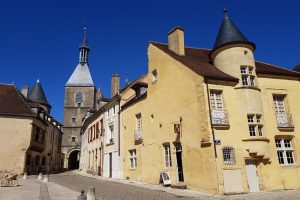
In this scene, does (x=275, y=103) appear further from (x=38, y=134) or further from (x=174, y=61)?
(x=38, y=134)

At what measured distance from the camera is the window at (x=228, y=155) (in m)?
12.1

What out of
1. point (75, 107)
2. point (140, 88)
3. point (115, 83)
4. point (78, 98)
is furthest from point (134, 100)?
point (78, 98)

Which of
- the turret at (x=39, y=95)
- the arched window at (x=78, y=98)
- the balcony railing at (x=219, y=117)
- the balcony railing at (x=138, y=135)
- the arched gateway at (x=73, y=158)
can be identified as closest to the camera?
the balcony railing at (x=219, y=117)

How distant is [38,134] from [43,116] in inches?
121

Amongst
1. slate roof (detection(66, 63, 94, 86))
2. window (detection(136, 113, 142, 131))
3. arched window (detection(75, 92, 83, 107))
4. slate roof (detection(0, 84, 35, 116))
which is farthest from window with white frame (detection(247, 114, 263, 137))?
slate roof (detection(66, 63, 94, 86))

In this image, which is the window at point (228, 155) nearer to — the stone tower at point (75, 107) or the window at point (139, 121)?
the window at point (139, 121)

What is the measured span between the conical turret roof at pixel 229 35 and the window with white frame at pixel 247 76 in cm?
151

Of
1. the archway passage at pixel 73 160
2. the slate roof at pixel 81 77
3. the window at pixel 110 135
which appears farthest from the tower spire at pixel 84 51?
the window at pixel 110 135

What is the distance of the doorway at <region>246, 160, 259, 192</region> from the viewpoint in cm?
1226

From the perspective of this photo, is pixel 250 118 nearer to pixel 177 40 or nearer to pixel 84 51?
pixel 177 40

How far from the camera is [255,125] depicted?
13.1 m

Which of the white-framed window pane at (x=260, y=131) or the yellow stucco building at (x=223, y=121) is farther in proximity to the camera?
the white-framed window pane at (x=260, y=131)

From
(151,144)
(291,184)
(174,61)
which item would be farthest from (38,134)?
(291,184)

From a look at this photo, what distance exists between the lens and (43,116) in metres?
30.7
